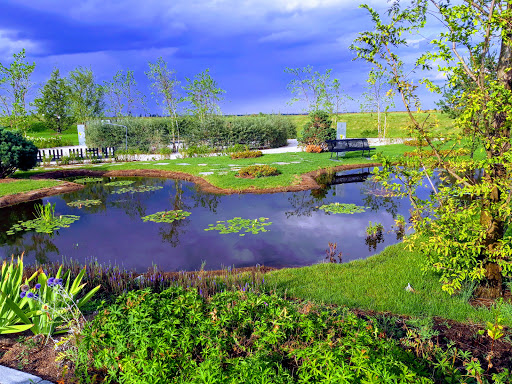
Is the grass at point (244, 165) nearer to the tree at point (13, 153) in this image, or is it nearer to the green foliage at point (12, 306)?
the tree at point (13, 153)

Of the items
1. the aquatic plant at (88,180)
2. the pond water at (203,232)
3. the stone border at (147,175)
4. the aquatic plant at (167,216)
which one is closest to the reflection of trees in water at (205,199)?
the pond water at (203,232)

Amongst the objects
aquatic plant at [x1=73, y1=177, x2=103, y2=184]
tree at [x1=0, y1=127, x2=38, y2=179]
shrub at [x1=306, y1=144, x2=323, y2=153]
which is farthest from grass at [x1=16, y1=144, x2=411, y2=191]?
shrub at [x1=306, y1=144, x2=323, y2=153]

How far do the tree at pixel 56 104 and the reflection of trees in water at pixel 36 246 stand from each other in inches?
1380

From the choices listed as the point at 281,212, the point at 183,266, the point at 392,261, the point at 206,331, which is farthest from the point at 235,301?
the point at 281,212

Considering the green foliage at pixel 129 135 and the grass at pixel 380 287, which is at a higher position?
the green foliage at pixel 129 135

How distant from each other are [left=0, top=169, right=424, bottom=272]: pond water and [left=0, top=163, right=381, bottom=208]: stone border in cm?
46

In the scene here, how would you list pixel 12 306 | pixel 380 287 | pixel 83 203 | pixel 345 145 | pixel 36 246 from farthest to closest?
1. pixel 345 145
2. pixel 83 203
3. pixel 36 246
4. pixel 380 287
5. pixel 12 306

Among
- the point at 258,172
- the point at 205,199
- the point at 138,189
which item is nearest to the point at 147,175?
the point at 138,189

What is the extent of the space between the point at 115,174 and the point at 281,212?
10.1 metres

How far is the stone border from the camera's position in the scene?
11.1 meters

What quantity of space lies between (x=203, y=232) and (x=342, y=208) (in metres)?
3.97

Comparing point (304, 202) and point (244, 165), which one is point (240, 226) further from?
point (244, 165)

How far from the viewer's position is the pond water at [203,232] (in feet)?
20.6

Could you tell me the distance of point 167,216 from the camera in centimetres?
894
